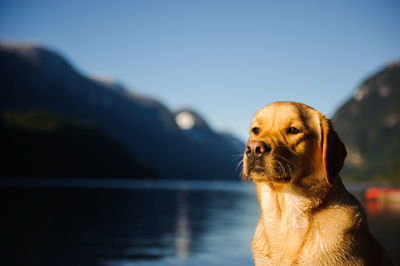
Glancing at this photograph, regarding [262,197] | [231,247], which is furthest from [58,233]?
[262,197]

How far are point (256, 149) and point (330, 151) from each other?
0.76m

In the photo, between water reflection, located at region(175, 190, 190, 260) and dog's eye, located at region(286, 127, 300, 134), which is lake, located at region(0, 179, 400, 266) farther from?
dog's eye, located at region(286, 127, 300, 134)

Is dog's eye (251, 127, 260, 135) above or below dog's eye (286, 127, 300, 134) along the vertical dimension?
above

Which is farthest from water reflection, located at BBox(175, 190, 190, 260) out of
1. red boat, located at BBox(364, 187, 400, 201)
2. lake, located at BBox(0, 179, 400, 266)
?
red boat, located at BBox(364, 187, 400, 201)

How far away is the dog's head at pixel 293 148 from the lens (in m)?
4.61

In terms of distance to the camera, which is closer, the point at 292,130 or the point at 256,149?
the point at 256,149

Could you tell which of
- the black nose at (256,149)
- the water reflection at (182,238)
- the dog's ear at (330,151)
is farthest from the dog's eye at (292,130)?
the water reflection at (182,238)

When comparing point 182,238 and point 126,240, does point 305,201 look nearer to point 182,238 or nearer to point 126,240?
point 126,240

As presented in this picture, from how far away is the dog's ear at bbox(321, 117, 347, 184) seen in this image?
4.51m

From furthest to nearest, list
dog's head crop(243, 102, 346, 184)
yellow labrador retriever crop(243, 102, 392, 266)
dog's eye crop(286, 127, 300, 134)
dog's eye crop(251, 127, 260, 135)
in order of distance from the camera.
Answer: dog's eye crop(251, 127, 260, 135) < dog's eye crop(286, 127, 300, 134) < dog's head crop(243, 102, 346, 184) < yellow labrador retriever crop(243, 102, 392, 266)

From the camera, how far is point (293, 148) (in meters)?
4.85

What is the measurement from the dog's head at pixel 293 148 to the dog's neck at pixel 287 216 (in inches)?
6.8

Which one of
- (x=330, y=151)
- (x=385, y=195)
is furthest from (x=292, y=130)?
(x=385, y=195)

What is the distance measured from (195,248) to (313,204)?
25.2 m
